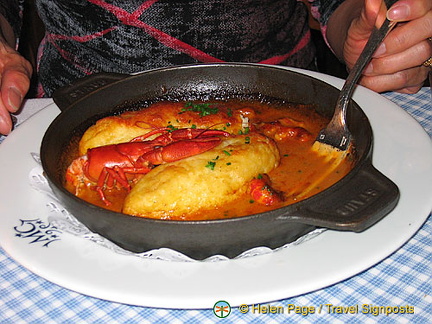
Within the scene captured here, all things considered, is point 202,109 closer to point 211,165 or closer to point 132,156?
point 132,156

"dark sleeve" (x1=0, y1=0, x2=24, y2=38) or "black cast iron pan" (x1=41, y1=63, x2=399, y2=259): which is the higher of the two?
"black cast iron pan" (x1=41, y1=63, x2=399, y2=259)

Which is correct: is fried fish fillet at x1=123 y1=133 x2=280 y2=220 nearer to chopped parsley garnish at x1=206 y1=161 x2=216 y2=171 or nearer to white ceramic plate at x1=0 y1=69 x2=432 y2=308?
chopped parsley garnish at x1=206 y1=161 x2=216 y2=171

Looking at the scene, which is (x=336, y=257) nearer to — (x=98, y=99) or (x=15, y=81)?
(x=98, y=99)

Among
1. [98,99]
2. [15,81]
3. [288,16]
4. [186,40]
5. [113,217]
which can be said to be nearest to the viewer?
[113,217]

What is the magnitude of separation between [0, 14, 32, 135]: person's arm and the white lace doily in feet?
1.51

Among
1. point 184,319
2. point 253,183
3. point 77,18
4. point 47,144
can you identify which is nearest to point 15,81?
point 77,18

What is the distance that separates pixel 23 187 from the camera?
163cm

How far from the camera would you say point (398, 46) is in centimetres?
211

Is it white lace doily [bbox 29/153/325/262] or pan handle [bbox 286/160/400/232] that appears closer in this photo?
pan handle [bbox 286/160/400/232]

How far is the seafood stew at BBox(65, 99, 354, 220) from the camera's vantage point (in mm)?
1506

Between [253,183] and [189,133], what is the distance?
15.2 inches

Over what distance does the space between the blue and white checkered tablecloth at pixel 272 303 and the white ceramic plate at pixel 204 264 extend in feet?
0.30

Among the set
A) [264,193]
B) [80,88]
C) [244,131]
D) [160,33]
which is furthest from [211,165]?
[160,33]

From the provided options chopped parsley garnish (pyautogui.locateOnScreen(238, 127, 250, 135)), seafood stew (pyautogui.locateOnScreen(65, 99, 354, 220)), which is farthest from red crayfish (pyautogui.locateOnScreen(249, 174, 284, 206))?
chopped parsley garnish (pyautogui.locateOnScreen(238, 127, 250, 135))
